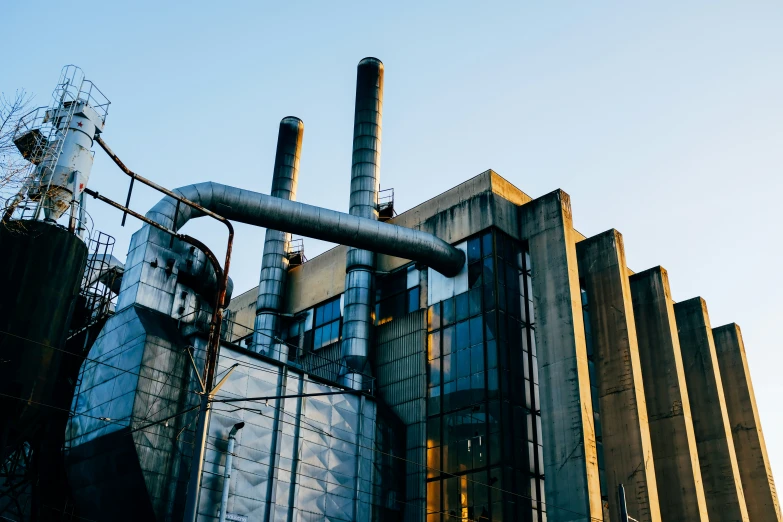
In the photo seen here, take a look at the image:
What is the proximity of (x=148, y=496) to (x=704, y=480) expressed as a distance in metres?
28.0

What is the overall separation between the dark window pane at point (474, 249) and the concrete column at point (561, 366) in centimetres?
239

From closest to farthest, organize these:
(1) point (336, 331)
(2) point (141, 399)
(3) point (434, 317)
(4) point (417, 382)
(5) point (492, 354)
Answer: (2) point (141, 399) < (5) point (492, 354) < (4) point (417, 382) < (3) point (434, 317) < (1) point (336, 331)

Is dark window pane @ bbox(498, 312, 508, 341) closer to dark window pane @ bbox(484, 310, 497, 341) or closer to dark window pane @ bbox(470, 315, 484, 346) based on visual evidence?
dark window pane @ bbox(484, 310, 497, 341)

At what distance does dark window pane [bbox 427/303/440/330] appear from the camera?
36.1 metres

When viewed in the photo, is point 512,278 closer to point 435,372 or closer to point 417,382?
point 435,372

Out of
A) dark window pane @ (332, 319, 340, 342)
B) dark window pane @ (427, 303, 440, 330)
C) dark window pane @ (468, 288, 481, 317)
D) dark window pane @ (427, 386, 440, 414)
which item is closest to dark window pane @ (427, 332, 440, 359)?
dark window pane @ (427, 303, 440, 330)

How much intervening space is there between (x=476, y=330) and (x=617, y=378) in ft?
22.1

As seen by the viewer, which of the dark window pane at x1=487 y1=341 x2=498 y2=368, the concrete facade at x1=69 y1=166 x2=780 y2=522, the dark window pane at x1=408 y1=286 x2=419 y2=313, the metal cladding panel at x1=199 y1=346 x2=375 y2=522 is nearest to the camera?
the concrete facade at x1=69 y1=166 x2=780 y2=522

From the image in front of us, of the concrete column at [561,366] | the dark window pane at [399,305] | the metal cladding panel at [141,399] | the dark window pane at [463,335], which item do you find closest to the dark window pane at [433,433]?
the dark window pane at [463,335]

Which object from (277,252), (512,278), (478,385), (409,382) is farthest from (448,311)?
(277,252)

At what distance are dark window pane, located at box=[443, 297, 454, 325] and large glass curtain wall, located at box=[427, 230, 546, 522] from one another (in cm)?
5

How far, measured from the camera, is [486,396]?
3244 cm

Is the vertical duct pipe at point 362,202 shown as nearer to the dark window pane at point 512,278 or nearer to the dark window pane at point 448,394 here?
the dark window pane at point 448,394

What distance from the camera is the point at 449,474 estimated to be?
32.7m
